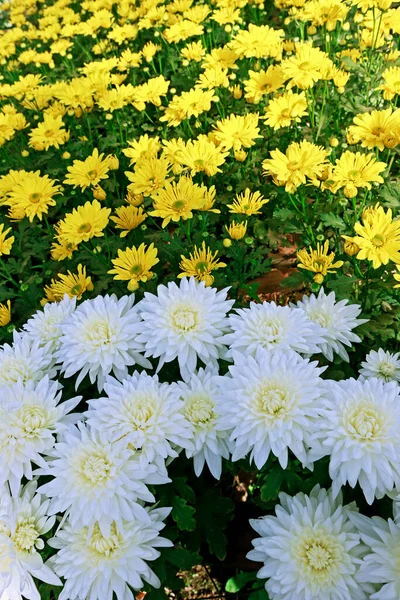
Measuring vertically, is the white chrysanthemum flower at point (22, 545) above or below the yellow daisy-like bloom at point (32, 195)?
below

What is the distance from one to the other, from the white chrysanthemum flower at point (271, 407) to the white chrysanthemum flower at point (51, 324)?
2.31 ft

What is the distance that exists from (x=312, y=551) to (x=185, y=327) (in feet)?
2.31

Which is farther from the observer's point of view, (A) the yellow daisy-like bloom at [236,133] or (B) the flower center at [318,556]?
(A) the yellow daisy-like bloom at [236,133]

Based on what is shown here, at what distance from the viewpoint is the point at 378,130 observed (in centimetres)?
195

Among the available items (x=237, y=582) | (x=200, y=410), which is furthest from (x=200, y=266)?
(x=237, y=582)

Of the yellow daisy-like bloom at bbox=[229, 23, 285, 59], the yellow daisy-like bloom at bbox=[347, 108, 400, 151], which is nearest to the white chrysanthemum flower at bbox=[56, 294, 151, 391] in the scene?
the yellow daisy-like bloom at bbox=[347, 108, 400, 151]

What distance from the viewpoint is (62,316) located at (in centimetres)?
172

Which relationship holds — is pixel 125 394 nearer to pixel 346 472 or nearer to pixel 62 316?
pixel 62 316

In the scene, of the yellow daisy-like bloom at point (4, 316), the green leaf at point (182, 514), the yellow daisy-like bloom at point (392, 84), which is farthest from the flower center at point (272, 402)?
the yellow daisy-like bloom at point (392, 84)

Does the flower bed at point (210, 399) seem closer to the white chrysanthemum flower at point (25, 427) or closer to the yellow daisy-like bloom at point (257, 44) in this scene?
the white chrysanthemum flower at point (25, 427)

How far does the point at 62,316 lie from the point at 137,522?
0.77 m

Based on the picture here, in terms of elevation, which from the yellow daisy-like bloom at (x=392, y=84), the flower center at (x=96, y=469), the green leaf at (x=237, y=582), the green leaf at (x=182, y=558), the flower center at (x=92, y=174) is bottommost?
the green leaf at (x=237, y=582)

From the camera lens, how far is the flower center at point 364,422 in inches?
46.1


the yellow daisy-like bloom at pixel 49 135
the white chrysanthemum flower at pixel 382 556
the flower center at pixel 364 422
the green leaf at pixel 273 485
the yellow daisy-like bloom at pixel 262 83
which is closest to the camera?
the white chrysanthemum flower at pixel 382 556
